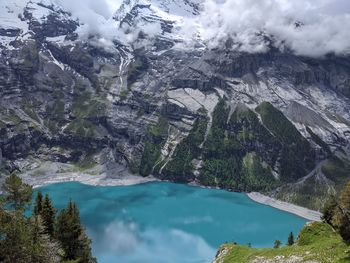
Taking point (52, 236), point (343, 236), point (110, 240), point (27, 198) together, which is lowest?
point (110, 240)

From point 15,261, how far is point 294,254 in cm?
2214

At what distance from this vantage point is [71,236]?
5941 cm

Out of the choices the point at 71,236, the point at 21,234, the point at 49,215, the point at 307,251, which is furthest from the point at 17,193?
the point at 307,251

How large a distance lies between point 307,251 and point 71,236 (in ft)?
106

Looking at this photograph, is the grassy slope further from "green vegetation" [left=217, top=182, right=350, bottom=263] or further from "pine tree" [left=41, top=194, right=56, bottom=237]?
"pine tree" [left=41, top=194, right=56, bottom=237]

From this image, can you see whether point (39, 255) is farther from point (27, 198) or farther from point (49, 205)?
point (49, 205)

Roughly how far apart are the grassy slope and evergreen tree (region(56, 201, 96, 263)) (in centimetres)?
1935

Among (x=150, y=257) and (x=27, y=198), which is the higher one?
(x=27, y=198)

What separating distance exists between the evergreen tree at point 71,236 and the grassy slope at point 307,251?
19.4 metres

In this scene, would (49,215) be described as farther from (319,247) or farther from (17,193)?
(319,247)

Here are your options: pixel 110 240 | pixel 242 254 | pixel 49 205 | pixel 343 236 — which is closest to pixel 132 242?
pixel 110 240

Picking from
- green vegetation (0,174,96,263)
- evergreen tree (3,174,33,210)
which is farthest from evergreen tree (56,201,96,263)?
evergreen tree (3,174,33,210)

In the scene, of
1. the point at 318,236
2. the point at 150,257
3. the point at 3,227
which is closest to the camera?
the point at 3,227

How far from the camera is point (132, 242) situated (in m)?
191
